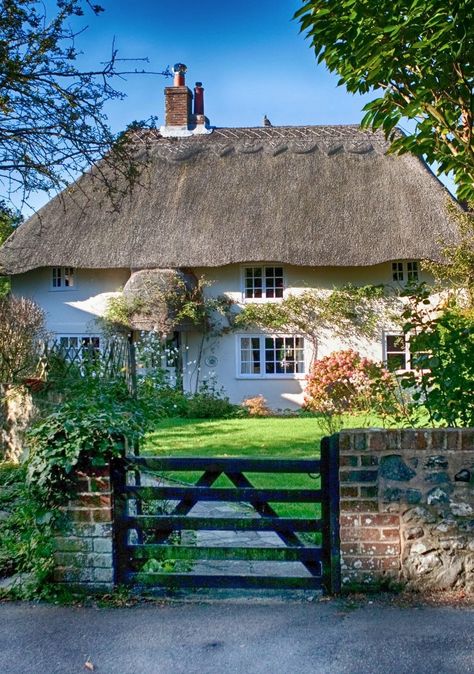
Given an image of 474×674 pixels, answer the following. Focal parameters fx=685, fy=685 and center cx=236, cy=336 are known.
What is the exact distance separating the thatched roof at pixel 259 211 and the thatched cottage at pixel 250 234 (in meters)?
0.04

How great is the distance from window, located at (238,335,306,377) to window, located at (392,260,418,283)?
2992mm

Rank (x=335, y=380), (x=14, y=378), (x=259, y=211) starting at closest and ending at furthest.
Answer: (x=14, y=378) < (x=335, y=380) < (x=259, y=211)

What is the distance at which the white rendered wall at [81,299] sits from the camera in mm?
19031

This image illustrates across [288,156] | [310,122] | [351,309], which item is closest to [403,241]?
[351,309]

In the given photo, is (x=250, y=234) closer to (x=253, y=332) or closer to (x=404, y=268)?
(x=253, y=332)

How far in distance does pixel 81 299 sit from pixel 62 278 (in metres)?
1.06

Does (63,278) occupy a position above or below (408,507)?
above

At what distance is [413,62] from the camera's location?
488cm

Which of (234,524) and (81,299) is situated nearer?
(234,524)

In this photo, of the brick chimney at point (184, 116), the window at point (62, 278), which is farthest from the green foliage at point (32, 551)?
the brick chimney at point (184, 116)

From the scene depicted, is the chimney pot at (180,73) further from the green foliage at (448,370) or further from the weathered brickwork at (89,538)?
the weathered brickwork at (89,538)

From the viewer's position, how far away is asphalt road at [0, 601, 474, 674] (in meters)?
3.33

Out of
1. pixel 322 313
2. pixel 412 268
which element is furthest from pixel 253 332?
pixel 412 268

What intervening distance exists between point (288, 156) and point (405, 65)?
1579 cm
